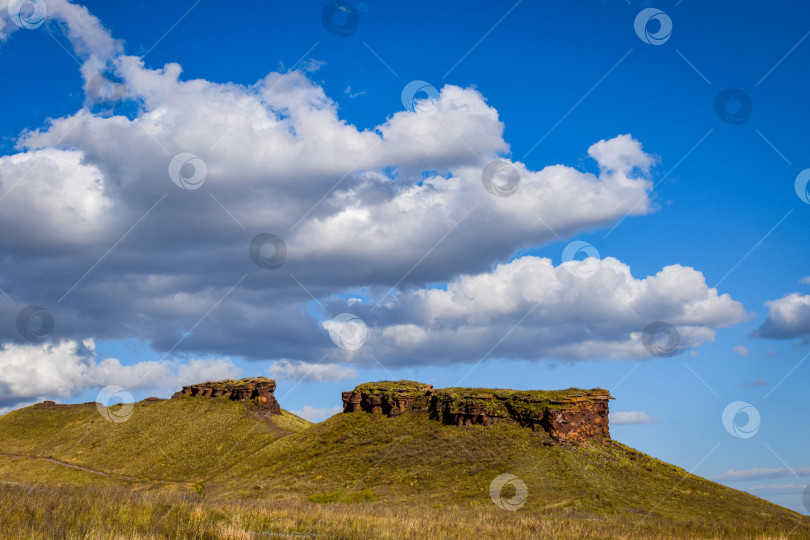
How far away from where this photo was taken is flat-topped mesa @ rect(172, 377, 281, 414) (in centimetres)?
11531

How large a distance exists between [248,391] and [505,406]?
59.5 meters

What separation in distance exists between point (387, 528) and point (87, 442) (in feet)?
333

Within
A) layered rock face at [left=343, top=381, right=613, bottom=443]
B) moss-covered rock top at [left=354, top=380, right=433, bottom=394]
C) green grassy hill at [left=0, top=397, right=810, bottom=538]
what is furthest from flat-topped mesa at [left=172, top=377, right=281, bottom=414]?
layered rock face at [left=343, top=381, right=613, bottom=443]

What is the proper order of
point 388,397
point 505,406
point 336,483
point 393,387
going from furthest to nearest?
point 393,387
point 388,397
point 505,406
point 336,483

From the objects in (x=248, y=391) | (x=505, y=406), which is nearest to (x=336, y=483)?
(x=505, y=406)

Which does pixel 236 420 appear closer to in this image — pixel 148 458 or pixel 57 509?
pixel 148 458

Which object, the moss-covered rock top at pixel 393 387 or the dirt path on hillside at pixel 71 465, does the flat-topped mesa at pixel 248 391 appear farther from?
the dirt path on hillside at pixel 71 465

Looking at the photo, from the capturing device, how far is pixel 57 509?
16.4 m

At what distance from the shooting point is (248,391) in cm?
11669

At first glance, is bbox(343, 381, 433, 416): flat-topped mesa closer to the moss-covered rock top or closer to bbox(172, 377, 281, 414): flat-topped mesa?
the moss-covered rock top

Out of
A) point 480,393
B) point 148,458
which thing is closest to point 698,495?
point 480,393

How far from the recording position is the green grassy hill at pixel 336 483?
746 inches

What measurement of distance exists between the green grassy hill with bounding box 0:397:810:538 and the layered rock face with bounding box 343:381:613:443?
1805mm

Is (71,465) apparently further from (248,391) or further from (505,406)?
(505,406)
